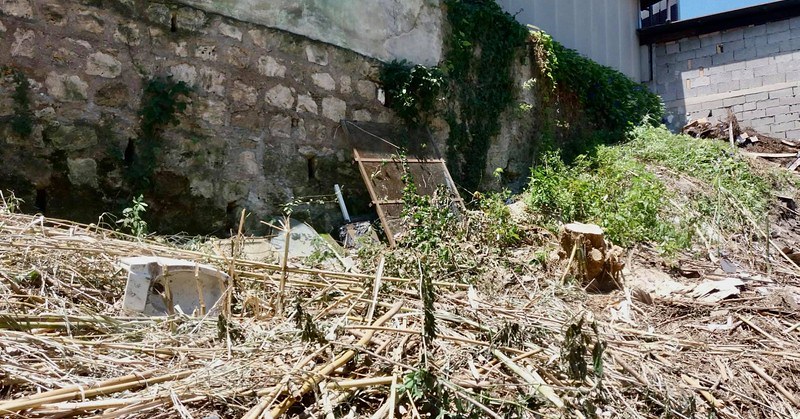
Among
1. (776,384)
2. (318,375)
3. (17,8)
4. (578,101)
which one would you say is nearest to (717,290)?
(776,384)

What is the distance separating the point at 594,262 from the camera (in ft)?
17.0

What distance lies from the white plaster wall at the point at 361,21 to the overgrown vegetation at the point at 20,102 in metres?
1.33

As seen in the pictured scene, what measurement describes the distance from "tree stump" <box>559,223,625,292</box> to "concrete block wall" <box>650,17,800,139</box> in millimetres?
7979

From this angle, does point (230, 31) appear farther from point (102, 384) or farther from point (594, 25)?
point (594, 25)

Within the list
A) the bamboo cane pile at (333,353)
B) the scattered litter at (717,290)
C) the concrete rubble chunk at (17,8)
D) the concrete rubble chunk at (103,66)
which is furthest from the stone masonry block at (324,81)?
the scattered litter at (717,290)

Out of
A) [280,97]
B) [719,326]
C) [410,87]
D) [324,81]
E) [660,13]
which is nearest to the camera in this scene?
[719,326]

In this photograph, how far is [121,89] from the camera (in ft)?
18.1

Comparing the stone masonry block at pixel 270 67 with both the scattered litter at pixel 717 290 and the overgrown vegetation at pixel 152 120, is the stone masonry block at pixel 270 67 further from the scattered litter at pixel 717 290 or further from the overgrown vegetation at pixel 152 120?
the scattered litter at pixel 717 290

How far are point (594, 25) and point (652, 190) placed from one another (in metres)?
5.29

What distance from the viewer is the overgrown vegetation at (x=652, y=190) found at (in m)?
6.36

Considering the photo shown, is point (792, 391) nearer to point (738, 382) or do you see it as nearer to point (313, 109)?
point (738, 382)

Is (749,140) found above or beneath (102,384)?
above

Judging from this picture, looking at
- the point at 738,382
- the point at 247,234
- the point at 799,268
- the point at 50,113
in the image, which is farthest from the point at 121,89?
the point at 799,268

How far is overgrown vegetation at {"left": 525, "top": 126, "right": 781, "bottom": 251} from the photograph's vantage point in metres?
6.36
